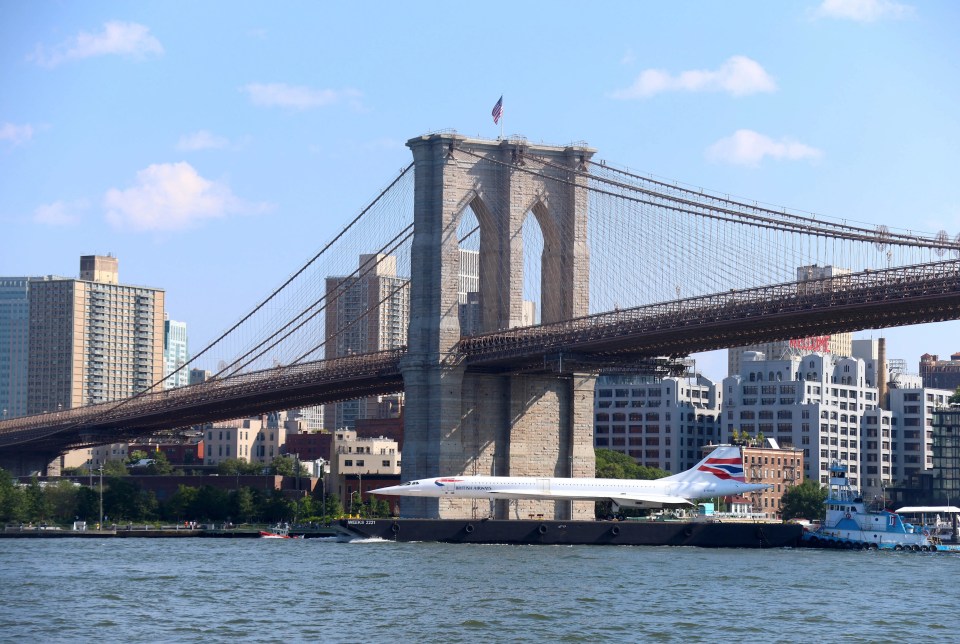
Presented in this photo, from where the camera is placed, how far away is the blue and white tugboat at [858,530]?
78.9 meters

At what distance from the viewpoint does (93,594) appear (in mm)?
50594

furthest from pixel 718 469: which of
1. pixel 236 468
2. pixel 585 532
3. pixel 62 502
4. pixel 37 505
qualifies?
pixel 236 468

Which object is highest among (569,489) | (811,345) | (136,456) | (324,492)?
(811,345)

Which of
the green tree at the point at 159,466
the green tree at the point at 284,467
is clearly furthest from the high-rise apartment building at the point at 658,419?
the green tree at the point at 159,466

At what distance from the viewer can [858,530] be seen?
79625 millimetres

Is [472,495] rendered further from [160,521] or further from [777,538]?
[160,521]

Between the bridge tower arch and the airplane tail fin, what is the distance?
5296 mm

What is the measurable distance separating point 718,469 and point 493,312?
46.5 ft

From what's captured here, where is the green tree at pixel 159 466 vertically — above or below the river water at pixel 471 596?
above

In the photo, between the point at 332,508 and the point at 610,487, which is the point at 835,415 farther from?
the point at 610,487

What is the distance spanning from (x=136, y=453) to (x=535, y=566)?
112m

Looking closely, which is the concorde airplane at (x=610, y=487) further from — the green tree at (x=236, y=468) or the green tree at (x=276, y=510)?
the green tree at (x=236, y=468)

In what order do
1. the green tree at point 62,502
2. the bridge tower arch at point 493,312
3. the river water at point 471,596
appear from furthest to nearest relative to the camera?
1. the green tree at point 62,502
2. the bridge tower arch at point 493,312
3. the river water at point 471,596

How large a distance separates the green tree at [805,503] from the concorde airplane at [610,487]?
126 feet
